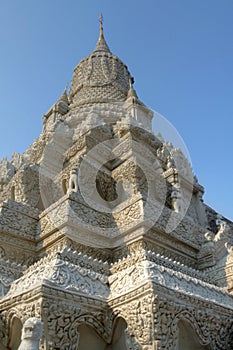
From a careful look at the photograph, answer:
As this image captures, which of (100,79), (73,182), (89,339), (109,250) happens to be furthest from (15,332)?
(100,79)

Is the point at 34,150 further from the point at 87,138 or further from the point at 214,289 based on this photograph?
the point at 214,289

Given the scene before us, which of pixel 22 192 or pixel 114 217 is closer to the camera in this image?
pixel 114 217

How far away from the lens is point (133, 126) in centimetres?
1141

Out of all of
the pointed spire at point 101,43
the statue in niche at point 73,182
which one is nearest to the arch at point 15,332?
the statue in niche at point 73,182

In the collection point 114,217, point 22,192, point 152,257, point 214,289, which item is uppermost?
point 22,192

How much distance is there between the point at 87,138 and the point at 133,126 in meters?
1.76

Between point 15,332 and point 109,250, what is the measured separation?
109 inches

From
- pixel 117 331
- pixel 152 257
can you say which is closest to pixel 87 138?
pixel 152 257

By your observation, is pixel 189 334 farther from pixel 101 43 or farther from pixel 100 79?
pixel 101 43

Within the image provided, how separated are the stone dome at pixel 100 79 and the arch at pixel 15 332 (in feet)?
39.4

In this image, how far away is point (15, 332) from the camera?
17.1 feet

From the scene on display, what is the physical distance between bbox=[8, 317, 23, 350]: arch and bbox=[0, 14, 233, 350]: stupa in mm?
19

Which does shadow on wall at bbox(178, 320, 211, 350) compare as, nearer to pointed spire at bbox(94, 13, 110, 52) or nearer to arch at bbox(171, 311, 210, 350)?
arch at bbox(171, 311, 210, 350)

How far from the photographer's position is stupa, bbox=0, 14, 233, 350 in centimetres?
469
